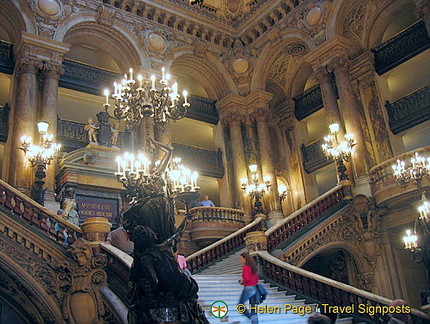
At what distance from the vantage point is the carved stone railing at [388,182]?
12.0m

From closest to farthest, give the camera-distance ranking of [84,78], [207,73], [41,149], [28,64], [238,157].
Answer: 1. [41,149]
2. [28,64]
3. [84,78]
4. [238,157]
5. [207,73]

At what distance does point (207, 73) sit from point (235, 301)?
12.6 metres

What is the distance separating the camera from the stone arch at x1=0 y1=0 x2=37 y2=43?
1414 cm

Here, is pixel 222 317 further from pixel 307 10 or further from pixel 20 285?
pixel 307 10

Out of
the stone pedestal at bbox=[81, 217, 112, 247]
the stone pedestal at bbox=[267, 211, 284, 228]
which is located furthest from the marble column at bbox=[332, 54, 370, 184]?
the stone pedestal at bbox=[81, 217, 112, 247]

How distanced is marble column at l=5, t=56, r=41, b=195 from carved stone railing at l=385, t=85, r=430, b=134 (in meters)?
12.5

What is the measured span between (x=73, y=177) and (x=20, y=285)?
19.6 feet

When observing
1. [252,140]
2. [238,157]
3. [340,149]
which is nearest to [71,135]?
[238,157]

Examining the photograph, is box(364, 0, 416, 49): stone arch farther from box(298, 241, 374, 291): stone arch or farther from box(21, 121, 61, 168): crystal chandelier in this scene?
box(21, 121, 61, 168): crystal chandelier

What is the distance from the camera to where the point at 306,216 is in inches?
505

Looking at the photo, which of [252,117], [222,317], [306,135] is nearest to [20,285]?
[222,317]

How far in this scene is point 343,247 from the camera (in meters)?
12.9

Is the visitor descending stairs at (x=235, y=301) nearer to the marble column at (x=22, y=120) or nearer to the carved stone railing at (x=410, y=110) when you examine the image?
the marble column at (x=22, y=120)

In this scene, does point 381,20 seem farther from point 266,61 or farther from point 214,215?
point 214,215
